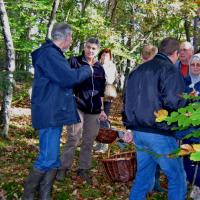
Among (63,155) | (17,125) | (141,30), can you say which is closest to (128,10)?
(141,30)

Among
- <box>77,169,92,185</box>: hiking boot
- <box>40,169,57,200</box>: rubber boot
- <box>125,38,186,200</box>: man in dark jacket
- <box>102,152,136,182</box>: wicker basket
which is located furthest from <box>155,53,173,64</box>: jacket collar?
<box>77,169,92,185</box>: hiking boot

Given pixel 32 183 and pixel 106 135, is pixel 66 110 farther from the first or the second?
pixel 106 135

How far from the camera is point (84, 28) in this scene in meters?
15.0

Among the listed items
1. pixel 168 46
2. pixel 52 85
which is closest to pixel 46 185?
pixel 52 85

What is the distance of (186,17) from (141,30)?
4.09 metres

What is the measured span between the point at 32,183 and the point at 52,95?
1193mm

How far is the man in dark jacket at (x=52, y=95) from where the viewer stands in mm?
4984

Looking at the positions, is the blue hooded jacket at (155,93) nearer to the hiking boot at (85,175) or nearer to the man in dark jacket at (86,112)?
the man in dark jacket at (86,112)

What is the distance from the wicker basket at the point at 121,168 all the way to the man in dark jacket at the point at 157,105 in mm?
1055

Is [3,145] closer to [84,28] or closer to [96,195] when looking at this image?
[96,195]

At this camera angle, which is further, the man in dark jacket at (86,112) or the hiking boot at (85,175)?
the hiking boot at (85,175)

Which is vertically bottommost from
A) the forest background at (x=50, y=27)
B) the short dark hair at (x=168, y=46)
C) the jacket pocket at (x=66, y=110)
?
the jacket pocket at (x=66, y=110)

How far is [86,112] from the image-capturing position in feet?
20.9

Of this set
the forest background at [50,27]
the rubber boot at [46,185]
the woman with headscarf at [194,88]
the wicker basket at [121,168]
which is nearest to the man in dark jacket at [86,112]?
the wicker basket at [121,168]
